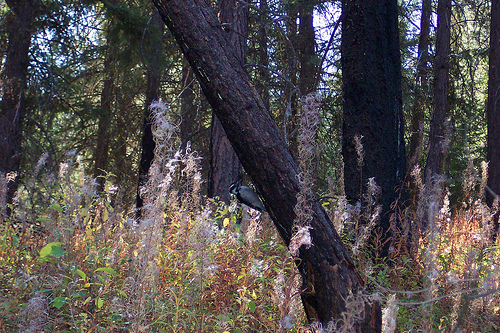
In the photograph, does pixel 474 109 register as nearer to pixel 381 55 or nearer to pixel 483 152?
pixel 483 152

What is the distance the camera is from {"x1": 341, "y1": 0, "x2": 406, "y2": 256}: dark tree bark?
4.70 meters

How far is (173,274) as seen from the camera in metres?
3.48

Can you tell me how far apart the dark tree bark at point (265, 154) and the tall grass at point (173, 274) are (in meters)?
0.18

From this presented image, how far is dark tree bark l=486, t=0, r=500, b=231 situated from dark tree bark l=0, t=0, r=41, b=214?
28.9 feet

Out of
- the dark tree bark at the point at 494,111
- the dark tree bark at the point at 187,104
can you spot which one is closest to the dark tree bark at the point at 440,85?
the dark tree bark at the point at 494,111

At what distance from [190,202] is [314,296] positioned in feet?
4.72

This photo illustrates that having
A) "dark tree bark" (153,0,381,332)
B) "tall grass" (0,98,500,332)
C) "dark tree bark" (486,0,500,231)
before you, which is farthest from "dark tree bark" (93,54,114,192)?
"dark tree bark" (486,0,500,231)

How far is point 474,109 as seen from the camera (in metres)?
13.2

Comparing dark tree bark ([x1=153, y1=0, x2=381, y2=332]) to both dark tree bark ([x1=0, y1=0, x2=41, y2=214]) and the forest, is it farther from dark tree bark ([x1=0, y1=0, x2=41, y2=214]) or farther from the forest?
dark tree bark ([x1=0, y1=0, x2=41, y2=214])

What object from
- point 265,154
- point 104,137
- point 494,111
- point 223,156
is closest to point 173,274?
point 265,154

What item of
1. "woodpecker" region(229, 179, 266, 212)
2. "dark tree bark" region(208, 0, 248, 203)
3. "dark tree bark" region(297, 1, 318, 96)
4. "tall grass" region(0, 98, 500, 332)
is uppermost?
"dark tree bark" region(297, 1, 318, 96)

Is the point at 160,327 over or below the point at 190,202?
below

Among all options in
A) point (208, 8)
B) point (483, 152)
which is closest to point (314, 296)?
point (208, 8)

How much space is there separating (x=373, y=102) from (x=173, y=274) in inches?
106
